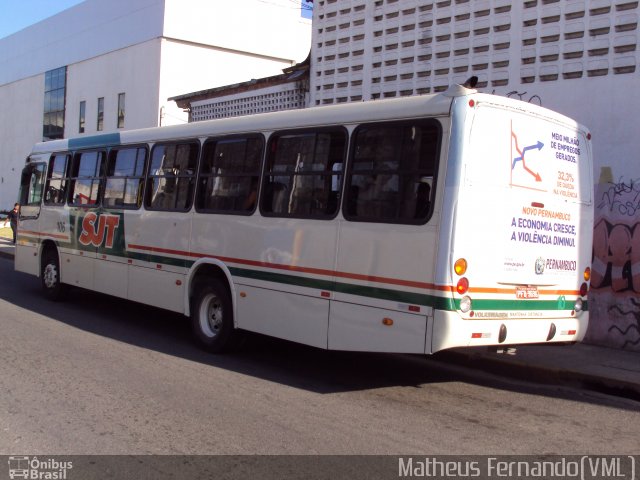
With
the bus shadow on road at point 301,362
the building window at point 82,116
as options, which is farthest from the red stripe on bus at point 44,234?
the building window at point 82,116

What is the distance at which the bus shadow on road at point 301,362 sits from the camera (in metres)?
7.56

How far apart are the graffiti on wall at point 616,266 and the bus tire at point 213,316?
5.30 m

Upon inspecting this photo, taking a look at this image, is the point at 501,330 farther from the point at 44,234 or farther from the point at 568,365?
the point at 44,234

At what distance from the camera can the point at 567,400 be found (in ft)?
23.6

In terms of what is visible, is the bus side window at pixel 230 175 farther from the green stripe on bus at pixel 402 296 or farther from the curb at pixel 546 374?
the curb at pixel 546 374

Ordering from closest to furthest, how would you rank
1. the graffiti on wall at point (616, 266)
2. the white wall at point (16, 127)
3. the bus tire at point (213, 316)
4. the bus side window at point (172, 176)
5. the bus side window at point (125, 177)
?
the bus tire at point (213, 316)
the bus side window at point (172, 176)
the graffiti on wall at point (616, 266)
the bus side window at point (125, 177)
the white wall at point (16, 127)

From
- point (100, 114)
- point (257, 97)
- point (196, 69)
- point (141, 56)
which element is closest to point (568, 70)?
point (257, 97)

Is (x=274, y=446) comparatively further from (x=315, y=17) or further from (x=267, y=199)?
(x=315, y=17)

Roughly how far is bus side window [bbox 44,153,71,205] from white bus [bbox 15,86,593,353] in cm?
325

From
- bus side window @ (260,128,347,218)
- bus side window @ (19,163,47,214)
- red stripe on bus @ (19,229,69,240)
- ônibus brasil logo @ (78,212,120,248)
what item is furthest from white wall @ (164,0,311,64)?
bus side window @ (260,128,347,218)

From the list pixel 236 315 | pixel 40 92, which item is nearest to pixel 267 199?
pixel 236 315

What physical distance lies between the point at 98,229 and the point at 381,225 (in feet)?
19.8

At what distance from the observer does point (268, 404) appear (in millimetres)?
Answer: 6453

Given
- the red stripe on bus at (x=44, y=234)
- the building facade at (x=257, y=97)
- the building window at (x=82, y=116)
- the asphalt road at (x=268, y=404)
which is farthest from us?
the building window at (x=82, y=116)
